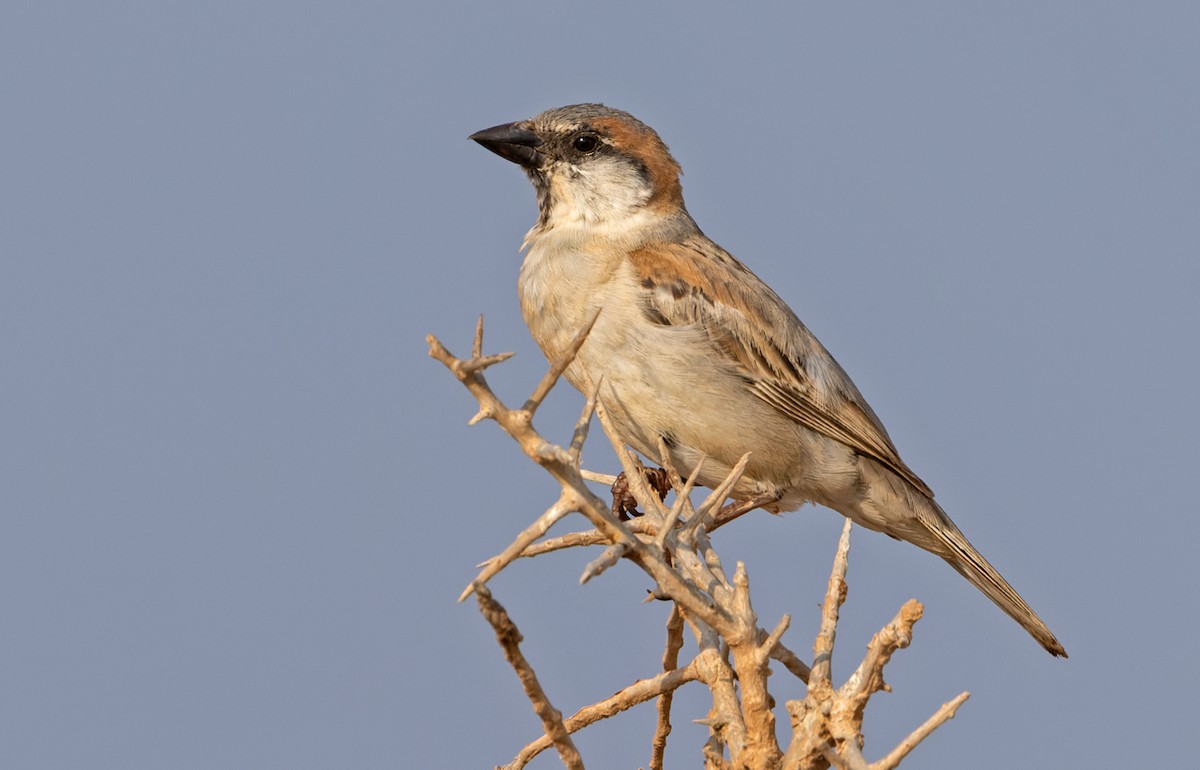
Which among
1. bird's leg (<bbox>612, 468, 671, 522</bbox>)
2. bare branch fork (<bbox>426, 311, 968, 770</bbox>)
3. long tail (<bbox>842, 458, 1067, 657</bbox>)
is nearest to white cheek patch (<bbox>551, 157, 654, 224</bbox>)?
bird's leg (<bbox>612, 468, 671, 522</bbox>)

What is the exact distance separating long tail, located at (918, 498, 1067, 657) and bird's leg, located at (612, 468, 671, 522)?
1.24 meters

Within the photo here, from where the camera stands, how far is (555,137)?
19.0 ft

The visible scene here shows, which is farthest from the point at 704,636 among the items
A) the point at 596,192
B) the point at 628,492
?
the point at 596,192

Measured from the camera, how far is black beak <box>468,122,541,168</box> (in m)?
5.73

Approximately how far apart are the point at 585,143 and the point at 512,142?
1.05ft

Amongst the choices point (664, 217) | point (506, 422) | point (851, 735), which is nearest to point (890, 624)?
point (851, 735)

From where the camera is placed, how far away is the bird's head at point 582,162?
5.76 metres

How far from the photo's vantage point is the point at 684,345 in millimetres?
5215

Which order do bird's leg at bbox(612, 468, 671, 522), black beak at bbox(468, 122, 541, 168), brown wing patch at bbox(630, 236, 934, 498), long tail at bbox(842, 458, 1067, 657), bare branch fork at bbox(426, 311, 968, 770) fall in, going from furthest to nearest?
black beak at bbox(468, 122, 541, 168) < long tail at bbox(842, 458, 1067, 657) < brown wing patch at bbox(630, 236, 934, 498) < bird's leg at bbox(612, 468, 671, 522) < bare branch fork at bbox(426, 311, 968, 770)

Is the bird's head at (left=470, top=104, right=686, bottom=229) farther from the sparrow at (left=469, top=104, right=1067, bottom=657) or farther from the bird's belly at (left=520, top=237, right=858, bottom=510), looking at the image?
the bird's belly at (left=520, top=237, right=858, bottom=510)

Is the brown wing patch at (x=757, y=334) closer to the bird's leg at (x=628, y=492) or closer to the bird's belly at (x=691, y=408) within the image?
the bird's belly at (x=691, y=408)

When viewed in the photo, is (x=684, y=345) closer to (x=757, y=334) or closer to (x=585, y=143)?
(x=757, y=334)

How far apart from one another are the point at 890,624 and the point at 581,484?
2.41 feet

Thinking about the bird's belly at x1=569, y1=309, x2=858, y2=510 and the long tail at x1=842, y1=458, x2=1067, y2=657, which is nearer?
the bird's belly at x1=569, y1=309, x2=858, y2=510
